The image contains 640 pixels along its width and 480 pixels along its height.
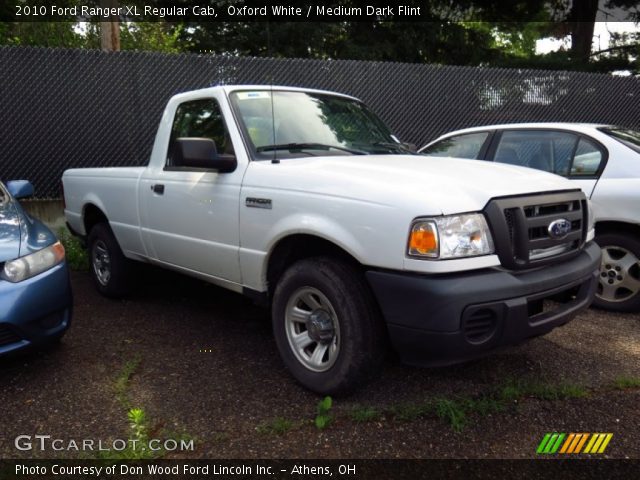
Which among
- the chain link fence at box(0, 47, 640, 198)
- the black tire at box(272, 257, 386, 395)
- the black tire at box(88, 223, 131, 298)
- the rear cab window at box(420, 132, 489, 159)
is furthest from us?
the chain link fence at box(0, 47, 640, 198)

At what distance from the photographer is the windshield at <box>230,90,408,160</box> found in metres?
3.56

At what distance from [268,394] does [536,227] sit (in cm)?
179

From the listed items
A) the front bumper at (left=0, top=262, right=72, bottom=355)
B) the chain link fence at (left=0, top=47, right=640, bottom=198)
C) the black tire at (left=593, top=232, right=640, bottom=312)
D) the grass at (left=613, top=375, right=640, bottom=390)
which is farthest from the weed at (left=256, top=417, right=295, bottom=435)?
the chain link fence at (left=0, top=47, right=640, bottom=198)

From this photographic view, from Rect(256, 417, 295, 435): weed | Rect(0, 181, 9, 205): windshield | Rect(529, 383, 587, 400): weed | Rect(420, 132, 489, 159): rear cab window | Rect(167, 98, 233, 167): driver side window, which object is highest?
Rect(167, 98, 233, 167): driver side window

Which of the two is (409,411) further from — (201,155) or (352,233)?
(201,155)

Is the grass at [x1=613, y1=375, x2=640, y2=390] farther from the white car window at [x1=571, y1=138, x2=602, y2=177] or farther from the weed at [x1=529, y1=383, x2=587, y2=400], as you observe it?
the white car window at [x1=571, y1=138, x2=602, y2=177]

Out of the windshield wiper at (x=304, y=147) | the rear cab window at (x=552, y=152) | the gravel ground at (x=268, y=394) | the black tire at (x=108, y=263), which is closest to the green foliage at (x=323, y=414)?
the gravel ground at (x=268, y=394)

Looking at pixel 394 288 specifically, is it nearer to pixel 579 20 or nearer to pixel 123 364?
pixel 123 364

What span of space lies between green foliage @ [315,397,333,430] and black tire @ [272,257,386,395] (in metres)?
0.08

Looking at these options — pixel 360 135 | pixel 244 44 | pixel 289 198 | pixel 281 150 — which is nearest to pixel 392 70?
pixel 360 135

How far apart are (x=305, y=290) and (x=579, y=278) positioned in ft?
5.04

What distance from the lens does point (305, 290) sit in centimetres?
306

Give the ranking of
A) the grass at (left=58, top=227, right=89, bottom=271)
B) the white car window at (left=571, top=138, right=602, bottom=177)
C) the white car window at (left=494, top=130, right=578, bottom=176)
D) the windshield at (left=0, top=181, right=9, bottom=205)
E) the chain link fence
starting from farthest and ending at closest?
the chain link fence, the grass at (left=58, top=227, right=89, bottom=271), the white car window at (left=494, top=130, right=578, bottom=176), the white car window at (left=571, top=138, right=602, bottom=177), the windshield at (left=0, top=181, right=9, bottom=205)

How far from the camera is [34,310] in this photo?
322 cm
